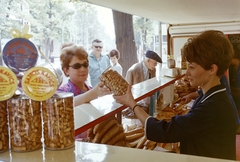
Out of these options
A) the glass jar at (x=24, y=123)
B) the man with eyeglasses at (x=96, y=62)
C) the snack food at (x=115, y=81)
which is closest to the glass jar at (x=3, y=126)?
the glass jar at (x=24, y=123)

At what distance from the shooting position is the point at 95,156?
867 millimetres

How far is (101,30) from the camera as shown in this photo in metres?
8.10

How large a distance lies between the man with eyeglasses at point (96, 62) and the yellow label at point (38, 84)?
354 centimetres

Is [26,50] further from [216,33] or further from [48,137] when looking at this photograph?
[216,33]

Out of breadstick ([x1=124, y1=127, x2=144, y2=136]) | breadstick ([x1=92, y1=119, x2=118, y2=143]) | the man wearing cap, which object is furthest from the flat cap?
breadstick ([x1=92, y1=119, x2=118, y2=143])

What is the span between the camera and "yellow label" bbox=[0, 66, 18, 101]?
89 centimetres

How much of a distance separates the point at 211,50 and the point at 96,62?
132 inches

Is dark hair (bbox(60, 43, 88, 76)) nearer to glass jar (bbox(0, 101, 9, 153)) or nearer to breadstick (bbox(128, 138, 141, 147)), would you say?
breadstick (bbox(128, 138, 141, 147))

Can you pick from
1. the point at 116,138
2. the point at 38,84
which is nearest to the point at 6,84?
the point at 38,84

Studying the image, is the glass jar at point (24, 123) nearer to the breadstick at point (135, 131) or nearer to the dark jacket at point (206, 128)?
the dark jacket at point (206, 128)

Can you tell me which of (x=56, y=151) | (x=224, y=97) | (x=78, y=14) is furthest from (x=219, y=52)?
(x=78, y=14)

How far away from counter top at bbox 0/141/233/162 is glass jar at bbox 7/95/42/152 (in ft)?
0.09

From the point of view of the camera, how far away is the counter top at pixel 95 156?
0.84 metres

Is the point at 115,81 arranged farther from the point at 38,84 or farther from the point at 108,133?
the point at 38,84
